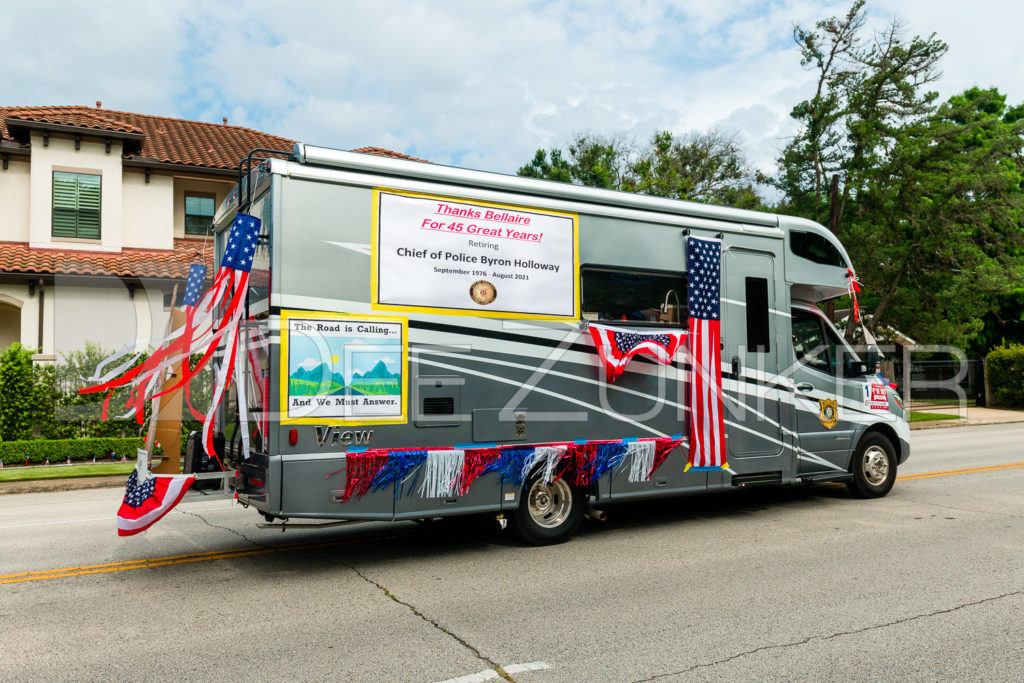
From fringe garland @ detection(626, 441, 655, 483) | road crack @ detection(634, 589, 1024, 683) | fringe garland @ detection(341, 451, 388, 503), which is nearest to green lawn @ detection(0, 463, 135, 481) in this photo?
fringe garland @ detection(341, 451, 388, 503)

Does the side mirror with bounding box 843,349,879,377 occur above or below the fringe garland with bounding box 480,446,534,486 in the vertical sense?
above

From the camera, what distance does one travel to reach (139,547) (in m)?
7.27

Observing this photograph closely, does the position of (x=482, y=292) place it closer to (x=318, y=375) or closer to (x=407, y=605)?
(x=318, y=375)

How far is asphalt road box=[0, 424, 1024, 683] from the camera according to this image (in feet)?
14.1

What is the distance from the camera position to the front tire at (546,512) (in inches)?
274

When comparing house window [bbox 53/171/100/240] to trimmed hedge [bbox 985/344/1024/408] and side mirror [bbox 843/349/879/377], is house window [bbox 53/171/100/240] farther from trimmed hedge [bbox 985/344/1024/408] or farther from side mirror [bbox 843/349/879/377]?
trimmed hedge [bbox 985/344/1024/408]

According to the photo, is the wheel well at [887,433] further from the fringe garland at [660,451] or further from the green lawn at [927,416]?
the green lawn at [927,416]

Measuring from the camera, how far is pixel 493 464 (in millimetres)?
6574

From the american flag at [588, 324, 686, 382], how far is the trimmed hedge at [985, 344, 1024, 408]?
27877 mm

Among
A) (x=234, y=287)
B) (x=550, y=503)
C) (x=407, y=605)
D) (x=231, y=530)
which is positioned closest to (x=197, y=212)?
(x=231, y=530)

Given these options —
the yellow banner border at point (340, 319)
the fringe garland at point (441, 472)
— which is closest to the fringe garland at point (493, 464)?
the fringe garland at point (441, 472)

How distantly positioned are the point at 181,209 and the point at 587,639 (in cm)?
2069

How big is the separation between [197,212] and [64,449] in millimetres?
9281

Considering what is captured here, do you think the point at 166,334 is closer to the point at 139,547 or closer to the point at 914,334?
the point at 139,547
